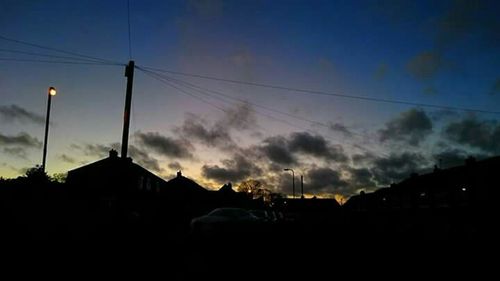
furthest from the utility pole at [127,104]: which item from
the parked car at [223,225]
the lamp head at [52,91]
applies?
the lamp head at [52,91]

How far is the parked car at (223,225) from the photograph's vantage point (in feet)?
56.6

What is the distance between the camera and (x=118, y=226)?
1689 centimetres

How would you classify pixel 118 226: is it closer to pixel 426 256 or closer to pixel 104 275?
pixel 104 275

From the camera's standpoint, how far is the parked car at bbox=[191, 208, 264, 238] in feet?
56.6

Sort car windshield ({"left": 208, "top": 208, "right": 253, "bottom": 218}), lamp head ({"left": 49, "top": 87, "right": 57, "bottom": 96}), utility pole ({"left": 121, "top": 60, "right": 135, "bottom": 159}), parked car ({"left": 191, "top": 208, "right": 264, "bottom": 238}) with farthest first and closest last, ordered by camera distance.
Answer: lamp head ({"left": 49, "top": 87, "right": 57, "bottom": 96}) → car windshield ({"left": 208, "top": 208, "right": 253, "bottom": 218}) → utility pole ({"left": 121, "top": 60, "right": 135, "bottom": 159}) → parked car ({"left": 191, "top": 208, "right": 264, "bottom": 238})

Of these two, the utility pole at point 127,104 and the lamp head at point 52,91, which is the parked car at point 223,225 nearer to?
the utility pole at point 127,104

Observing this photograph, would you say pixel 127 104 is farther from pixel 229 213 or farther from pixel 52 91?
pixel 52 91

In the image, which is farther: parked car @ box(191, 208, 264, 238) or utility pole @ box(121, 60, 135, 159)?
utility pole @ box(121, 60, 135, 159)

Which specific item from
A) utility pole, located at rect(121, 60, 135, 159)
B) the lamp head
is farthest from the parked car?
the lamp head

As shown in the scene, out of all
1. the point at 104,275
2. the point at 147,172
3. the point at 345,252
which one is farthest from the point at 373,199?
the point at 104,275

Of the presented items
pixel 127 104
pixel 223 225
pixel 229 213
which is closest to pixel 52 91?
pixel 127 104

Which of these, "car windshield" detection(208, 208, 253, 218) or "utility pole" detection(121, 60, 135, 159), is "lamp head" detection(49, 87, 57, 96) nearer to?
"utility pole" detection(121, 60, 135, 159)

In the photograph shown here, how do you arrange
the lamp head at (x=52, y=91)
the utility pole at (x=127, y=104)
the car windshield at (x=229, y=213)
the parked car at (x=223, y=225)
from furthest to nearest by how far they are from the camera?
the lamp head at (x=52, y=91), the car windshield at (x=229, y=213), the utility pole at (x=127, y=104), the parked car at (x=223, y=225)

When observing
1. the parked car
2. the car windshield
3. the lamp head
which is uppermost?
the lamp head
